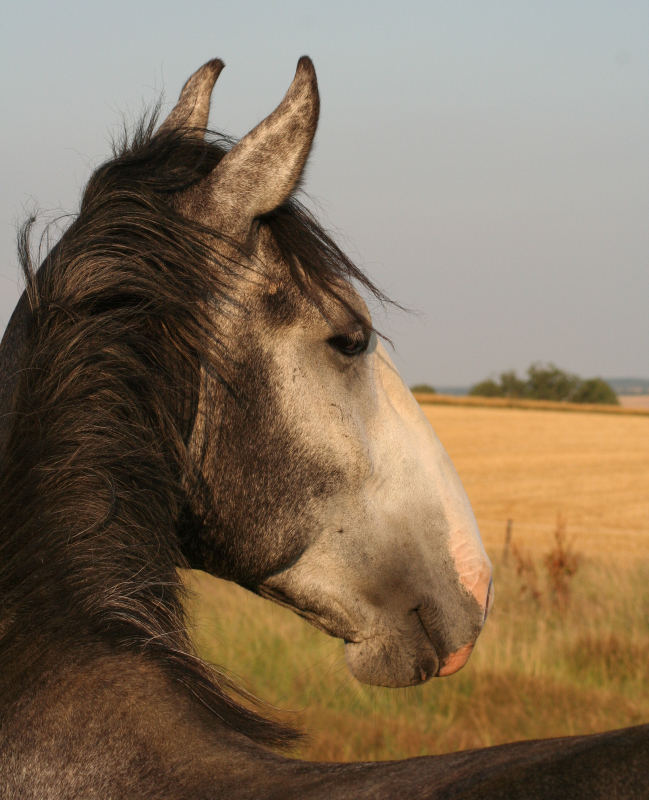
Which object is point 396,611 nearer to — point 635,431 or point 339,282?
point 339,282

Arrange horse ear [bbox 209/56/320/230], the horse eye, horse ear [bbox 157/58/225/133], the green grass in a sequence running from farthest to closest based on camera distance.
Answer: the green grass, horse ear [bbox 157/58/225/133], the horse eye, horse ear [bbox 209/56/320/230]

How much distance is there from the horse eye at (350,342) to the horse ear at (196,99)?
90 centimetres

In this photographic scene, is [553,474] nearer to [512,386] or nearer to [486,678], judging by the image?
[486,678]

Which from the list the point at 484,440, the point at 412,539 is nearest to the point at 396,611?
the point at 412,539

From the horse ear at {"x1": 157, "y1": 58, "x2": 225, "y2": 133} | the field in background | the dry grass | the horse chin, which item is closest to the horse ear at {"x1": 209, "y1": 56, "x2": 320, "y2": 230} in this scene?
the horse ear at {"x1": 157, "y1": 58, "x2": 225, "y2": 133}

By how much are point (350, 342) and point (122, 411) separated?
65 cm

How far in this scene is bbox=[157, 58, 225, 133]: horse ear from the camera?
8.38 ft

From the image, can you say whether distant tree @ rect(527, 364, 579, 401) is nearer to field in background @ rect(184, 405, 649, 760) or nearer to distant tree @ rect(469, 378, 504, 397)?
distant tree @ rect(469, 378, 504, 397)

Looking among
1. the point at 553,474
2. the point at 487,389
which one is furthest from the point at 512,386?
the point at 553,474

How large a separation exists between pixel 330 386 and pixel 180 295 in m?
0.44

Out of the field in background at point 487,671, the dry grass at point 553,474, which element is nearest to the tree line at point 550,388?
the dry grass at point 553,474

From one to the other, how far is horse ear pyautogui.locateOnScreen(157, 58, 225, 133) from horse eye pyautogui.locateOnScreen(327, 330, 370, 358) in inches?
35.4

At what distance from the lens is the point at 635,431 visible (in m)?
42.1

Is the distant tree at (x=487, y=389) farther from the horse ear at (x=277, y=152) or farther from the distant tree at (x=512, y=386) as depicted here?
the horse ear at (x=277, y=152)
